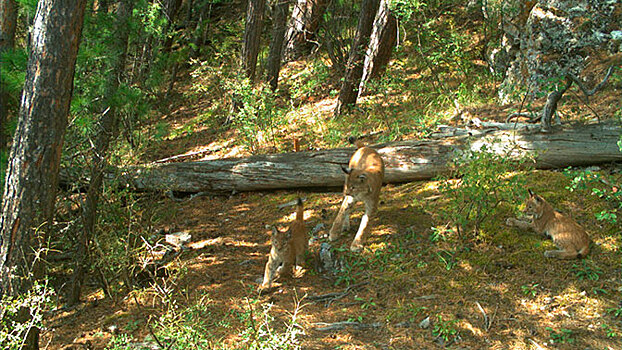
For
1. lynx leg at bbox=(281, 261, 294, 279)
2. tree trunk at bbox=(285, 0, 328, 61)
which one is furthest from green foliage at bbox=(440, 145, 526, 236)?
tree trunk at bbox=(285, 0, 328, 61)

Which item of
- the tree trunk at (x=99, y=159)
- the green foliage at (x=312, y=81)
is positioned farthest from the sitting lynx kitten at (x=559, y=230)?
the green foliage at (x=312, y=81)

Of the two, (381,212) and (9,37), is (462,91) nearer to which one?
(381,212)

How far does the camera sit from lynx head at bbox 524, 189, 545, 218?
6504 millimetres

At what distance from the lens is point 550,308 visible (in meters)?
5.45

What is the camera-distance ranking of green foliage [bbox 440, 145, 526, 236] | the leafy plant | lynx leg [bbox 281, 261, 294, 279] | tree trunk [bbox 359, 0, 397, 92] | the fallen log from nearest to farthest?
the leafy plant → green foliage [bbox 440, 145, 526, 236] → lynx leg [bbox 281, 261, 294, 279] → the fallen log → tree trunk [bbox 359, 0, 397, 92]

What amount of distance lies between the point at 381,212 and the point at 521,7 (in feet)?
21.5

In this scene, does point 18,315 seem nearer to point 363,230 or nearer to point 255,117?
point 363,230

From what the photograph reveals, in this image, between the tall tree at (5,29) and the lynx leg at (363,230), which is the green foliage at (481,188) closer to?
the lynx leg at (363,230)

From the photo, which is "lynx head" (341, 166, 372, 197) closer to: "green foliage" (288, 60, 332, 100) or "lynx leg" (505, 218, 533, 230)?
"lynx leg" (505, 218, 533, 230)

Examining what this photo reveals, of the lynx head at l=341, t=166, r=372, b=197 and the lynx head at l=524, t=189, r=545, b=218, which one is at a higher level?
the lynx head at l=524, t=189, r=545, b=218

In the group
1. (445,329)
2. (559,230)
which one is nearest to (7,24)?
(445,329)

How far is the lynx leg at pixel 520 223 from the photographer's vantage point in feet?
22.1

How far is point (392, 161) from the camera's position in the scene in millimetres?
9164

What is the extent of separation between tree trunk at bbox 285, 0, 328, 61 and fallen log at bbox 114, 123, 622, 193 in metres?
6.11
